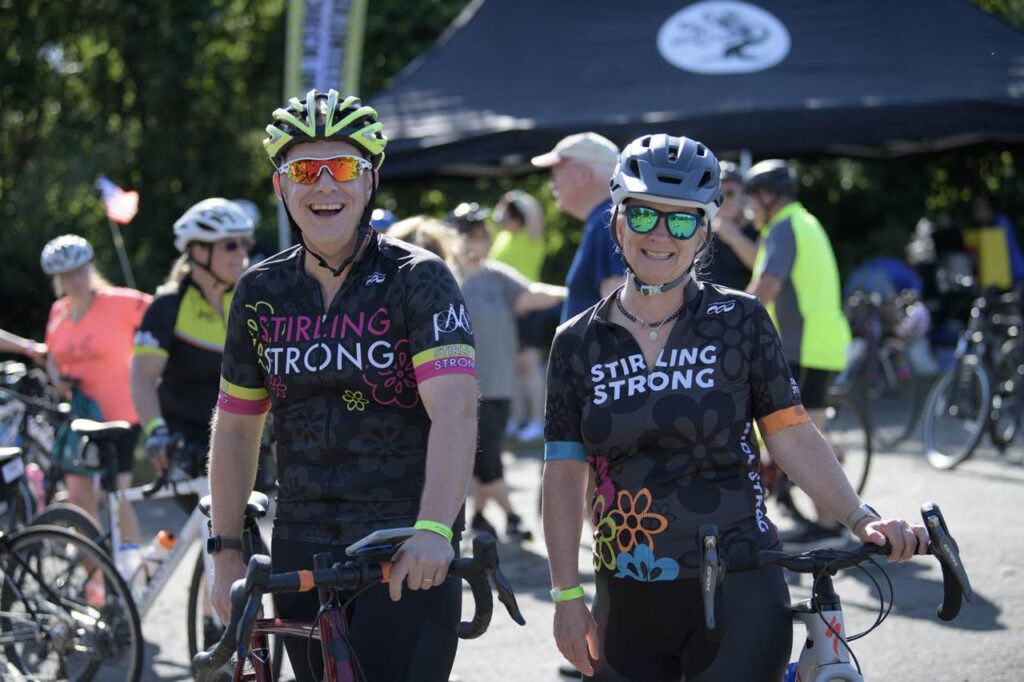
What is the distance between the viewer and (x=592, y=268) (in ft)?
21.0

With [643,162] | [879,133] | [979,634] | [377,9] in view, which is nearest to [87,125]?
[377,9]

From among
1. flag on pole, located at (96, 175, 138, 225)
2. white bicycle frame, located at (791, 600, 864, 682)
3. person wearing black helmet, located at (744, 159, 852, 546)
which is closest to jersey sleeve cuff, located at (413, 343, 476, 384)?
white bicycle frame, located at (791, 600, 864, 682)

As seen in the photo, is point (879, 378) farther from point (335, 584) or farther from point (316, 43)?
point (335, 584)

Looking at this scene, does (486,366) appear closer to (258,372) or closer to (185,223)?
(185,223)

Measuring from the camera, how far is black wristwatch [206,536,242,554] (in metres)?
3.39

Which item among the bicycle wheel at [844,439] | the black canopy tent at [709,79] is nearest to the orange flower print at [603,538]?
the bicycle wheel at [844,439]

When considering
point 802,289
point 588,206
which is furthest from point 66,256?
point 802,289

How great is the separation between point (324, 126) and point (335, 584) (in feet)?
3.67

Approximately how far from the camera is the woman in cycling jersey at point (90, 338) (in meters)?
7.62

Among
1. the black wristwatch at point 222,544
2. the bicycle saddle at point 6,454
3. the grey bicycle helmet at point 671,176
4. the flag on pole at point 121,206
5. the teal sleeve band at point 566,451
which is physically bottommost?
the bicycle saddle at point 6,454

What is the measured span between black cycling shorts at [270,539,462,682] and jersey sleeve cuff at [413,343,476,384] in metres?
0.47

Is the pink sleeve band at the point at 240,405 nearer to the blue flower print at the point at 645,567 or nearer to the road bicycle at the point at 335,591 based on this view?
the road bicycle at the point at 335,591

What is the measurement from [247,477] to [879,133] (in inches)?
386

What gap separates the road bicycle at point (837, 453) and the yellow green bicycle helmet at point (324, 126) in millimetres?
5063
